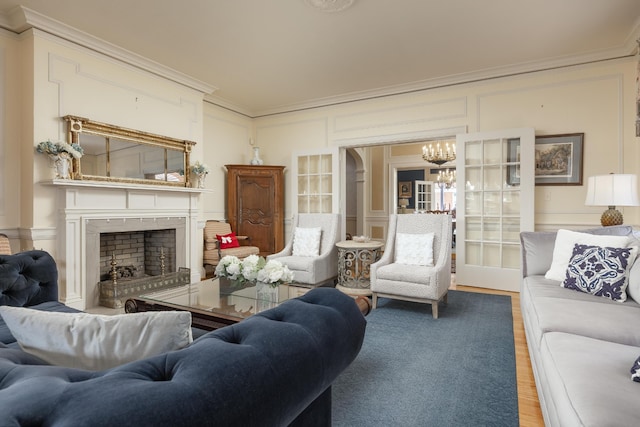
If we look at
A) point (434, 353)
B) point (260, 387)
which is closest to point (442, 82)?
point (434, 353)

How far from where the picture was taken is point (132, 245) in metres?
4.44

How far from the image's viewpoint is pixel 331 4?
9.93 feet

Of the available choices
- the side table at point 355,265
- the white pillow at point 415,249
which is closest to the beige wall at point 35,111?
the side table at point 355,265

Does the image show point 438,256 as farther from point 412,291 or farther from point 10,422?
point 10,422

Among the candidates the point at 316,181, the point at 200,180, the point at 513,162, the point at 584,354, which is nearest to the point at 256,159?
the point at 316,181

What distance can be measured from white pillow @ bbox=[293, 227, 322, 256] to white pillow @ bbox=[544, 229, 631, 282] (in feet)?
8.10

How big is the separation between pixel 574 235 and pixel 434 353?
1.41 metres

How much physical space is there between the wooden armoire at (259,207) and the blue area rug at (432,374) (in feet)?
9.34

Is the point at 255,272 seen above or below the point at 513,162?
below

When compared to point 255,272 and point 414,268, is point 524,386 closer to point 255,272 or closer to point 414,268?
point 414,268

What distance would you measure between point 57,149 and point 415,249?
360 cm

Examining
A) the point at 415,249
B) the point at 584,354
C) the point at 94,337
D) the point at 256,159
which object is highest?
the point at 256,159

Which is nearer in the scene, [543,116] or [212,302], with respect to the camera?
[212,302]

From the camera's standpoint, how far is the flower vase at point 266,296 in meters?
2.26
